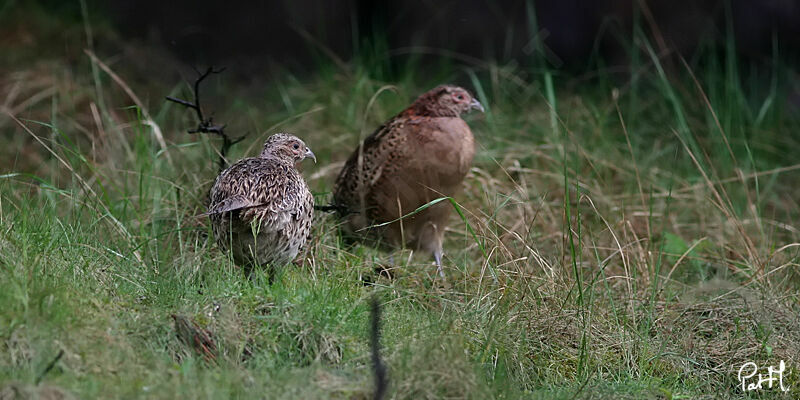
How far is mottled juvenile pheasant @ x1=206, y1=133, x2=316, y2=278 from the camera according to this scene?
3.90 metres

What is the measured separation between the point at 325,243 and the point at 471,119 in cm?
254

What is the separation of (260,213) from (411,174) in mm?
1506

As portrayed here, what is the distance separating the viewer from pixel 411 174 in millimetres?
5234

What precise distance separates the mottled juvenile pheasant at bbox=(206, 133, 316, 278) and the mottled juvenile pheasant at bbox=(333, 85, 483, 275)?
3.02 ft

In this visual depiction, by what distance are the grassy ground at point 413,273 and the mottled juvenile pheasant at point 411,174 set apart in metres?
0.24

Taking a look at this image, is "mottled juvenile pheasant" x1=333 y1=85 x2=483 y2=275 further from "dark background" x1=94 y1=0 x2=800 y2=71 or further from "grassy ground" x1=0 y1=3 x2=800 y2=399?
"dark background" x1=94 y1=0 x2=800 y2=71

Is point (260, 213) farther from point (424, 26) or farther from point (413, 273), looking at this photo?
point (424, 26)

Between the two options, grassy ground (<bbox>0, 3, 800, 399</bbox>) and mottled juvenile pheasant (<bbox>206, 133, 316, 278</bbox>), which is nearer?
grassy ground (<bbox>0, 3, 800, 399</bbox>)

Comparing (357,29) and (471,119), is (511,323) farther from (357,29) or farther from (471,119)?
(357,29)

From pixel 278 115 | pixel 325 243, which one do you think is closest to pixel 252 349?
pixel 325 243

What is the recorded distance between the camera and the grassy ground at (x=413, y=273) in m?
3.26
